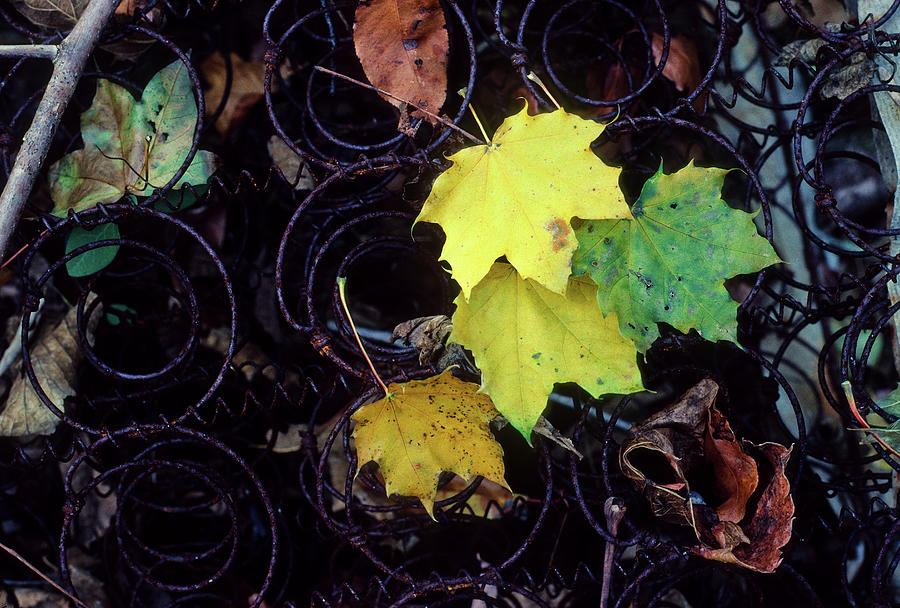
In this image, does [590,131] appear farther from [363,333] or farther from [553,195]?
[363,333]

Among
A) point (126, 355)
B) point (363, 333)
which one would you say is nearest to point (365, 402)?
point (363, 333)

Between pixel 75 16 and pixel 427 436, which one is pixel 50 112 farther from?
pixel 427 436

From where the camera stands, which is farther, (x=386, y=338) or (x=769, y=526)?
(x=386, y=338)

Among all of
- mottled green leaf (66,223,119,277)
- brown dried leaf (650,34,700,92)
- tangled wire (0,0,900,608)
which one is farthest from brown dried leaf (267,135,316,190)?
brown dried leaf (650,34,700,92)

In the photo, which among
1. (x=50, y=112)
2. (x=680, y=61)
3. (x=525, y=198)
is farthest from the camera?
(x=680, y=61)

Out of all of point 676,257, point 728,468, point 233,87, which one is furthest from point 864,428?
point 233,87

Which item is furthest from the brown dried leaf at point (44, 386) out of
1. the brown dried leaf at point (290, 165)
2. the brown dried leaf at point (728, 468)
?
the brown dried leaf at point (728, 468)

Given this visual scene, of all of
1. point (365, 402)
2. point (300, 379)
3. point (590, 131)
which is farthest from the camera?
point (300, 379)
